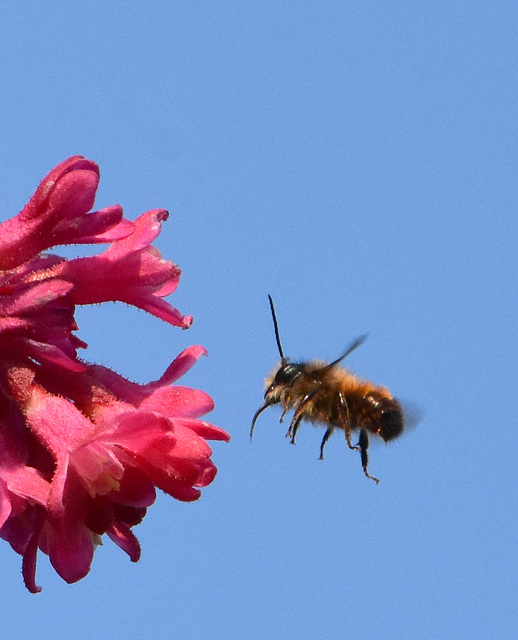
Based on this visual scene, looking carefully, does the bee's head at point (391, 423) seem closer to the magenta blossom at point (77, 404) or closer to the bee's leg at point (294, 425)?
the bee's leg at point (294, 425)

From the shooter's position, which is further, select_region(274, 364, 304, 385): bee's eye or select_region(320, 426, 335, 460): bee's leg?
select_region(274, 364, 304, 385): bee's eye

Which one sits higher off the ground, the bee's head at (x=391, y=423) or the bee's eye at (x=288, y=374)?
the bee's head at (x=391, y=423)

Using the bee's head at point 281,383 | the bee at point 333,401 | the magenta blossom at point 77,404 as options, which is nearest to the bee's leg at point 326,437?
the bee at point 333,401

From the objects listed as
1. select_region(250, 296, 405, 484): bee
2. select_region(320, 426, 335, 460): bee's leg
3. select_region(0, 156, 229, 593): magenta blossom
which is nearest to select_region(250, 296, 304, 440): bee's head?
select_region(250, 296, 405, 484): bee

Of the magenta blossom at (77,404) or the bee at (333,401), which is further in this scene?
the bee at (333,401)

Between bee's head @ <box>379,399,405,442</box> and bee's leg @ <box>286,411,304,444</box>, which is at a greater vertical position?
bee's head @ <box>379,399,405,442</box>

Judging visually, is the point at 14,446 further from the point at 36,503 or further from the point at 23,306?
the point at 23,306

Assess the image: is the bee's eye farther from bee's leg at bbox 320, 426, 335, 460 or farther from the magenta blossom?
the magenta blossom
